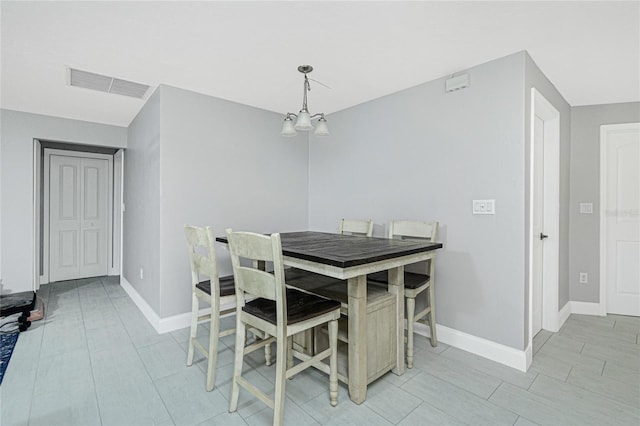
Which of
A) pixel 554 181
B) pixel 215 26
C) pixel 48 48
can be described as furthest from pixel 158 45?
pixel 554 181

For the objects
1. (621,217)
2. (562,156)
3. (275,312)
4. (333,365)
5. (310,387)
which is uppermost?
(562,156)

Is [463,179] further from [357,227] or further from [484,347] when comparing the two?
[484,347]

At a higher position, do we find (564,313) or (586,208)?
(586,208)

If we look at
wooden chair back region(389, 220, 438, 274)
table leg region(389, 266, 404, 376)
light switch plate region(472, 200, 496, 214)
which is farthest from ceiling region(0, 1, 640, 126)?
table leg region(389, 266, 404, 376)

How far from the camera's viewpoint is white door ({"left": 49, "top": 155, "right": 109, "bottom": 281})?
4793mm

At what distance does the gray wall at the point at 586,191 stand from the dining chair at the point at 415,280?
2072 millimetres

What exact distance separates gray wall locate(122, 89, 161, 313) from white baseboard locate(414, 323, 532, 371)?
2622 mm

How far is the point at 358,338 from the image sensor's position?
183cm

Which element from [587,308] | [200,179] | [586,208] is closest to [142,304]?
[200,179]

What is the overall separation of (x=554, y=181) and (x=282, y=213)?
287cm

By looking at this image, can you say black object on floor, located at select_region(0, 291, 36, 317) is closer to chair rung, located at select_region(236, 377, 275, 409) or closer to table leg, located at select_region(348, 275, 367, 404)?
chair rung, located at select_region(236, 377, 275, 409)

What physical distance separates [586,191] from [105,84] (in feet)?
16.6

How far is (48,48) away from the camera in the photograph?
2.25m

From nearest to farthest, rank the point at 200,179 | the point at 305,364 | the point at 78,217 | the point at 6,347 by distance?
the point at 305,364 → the point at 6,347 → the point at 200,179 → the point at 78,217
